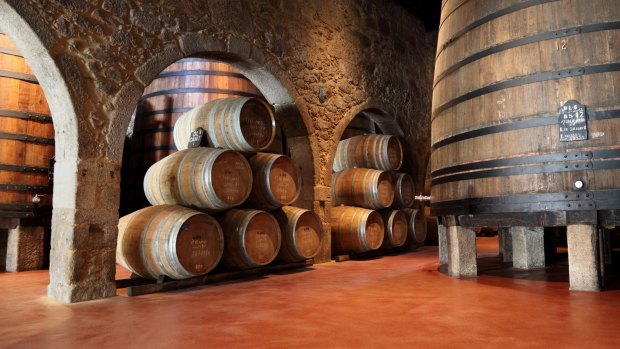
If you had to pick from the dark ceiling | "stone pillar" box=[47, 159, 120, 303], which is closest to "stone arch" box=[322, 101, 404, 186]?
the dark ceiling

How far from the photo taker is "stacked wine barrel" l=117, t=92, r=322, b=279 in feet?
12.5

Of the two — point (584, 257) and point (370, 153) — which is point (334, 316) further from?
point (370, 153)

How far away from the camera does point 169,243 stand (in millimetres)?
3689

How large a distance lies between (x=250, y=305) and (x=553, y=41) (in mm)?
2823

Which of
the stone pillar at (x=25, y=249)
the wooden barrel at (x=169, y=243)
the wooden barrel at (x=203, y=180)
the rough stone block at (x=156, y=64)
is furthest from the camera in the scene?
the stone pillar at (x=25, y=249)

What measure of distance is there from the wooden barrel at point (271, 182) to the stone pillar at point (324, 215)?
3.12 feet

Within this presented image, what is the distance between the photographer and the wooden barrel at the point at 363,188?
21.2 ft

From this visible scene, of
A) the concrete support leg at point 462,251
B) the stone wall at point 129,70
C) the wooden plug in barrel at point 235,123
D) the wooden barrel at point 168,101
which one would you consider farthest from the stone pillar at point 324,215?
the concrete support leg at point 462,251

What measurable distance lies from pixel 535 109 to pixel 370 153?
154 inches

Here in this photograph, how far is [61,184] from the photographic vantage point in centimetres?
352

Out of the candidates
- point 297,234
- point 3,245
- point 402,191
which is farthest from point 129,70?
point 402,191

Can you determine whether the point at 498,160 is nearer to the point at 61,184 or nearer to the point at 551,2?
the point at 551,2

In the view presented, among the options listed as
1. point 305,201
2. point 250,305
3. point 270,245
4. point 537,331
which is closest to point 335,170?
point 305,201

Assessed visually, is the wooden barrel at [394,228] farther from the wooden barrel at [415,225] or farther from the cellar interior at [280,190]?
the cellar interior at [280,190]
